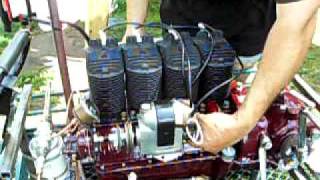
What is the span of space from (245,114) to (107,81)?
39cm

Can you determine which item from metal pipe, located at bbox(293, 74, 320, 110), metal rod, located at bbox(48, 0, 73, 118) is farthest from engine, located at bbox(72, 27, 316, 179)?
metal rod, located at bbox(48, 0, 73, 118)

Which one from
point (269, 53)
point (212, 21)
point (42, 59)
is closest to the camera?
point (269, 53)

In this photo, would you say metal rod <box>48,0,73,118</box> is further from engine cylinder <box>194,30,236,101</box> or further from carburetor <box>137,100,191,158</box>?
engine cylinder <box>194,30,236,101</box>

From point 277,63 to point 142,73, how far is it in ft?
1.20

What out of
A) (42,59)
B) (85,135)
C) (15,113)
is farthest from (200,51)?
(42,59)

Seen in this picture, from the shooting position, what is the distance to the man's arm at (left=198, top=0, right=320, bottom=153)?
1143mm

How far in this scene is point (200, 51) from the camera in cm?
138

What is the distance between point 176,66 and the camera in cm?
131

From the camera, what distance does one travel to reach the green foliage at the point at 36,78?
3013 mm

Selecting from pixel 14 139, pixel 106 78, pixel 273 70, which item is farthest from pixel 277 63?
pixel 14 139

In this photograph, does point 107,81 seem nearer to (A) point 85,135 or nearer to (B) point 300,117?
(A) point 85,135

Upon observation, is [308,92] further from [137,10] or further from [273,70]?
[137,10]

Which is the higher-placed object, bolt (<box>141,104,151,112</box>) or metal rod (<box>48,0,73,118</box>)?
metal rod (<box>48,0,73,118</box>)

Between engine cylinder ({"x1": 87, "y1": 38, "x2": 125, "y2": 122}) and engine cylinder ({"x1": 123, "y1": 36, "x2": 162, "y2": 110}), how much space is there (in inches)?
0.9
